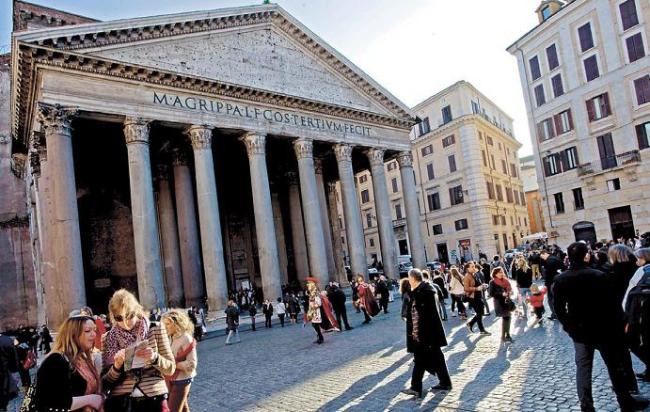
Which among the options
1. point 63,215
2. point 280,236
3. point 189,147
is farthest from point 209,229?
point 280,236

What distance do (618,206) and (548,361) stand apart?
2299 centimetres

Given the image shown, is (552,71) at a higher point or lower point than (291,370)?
higher

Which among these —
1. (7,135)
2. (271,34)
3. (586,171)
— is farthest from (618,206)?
(7,135)

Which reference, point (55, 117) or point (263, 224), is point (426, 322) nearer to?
point (55, 117)

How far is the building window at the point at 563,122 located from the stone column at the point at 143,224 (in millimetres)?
24085

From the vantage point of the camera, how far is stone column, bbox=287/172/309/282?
2581 centimetres

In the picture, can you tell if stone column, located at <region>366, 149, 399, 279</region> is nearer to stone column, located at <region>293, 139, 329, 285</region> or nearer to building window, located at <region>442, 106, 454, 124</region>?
stone column, located at <region>293, 139, 329, 285</region>

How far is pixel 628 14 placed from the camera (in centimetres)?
2494

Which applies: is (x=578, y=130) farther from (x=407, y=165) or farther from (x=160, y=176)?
(x=160, y=176)

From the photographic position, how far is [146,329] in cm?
373

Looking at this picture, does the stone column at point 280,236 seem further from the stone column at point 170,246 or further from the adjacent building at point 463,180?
the adjacent building at point 463,180

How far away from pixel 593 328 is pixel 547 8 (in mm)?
30821

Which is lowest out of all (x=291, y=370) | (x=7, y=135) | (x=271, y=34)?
(x=291, y=370)

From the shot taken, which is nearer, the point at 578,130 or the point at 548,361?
the point at 548,361
